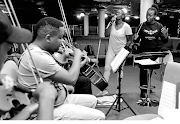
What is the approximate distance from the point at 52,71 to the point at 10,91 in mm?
788

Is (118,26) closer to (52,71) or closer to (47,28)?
(47,28)

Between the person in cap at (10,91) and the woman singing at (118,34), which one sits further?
the woman singing at (118,34)

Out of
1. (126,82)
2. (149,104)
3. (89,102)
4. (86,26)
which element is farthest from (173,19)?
(89,102)

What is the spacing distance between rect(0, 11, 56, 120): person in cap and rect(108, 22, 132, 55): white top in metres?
2.99

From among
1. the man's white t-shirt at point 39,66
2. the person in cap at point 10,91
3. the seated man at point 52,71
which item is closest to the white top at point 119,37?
the seated man at point 52,71

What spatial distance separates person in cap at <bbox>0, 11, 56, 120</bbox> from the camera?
73cm

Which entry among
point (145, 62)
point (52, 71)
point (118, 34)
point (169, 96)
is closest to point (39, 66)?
point (52, 71)

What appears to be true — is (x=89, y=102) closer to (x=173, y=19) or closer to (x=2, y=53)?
(x=2, y=53)

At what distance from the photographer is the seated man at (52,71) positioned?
5.24 feet

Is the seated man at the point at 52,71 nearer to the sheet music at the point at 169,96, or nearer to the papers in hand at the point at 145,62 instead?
the sheet music at the point at 169,96

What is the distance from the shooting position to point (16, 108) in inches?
38.4

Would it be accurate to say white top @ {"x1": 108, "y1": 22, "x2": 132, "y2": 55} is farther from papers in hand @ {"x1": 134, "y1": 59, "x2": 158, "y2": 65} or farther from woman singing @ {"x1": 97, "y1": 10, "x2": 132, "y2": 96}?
papers in hand @ {"x1": 134, "y1": 59, "x2": 158, "y2": 65}

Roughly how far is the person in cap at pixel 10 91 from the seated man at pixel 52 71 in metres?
0.51

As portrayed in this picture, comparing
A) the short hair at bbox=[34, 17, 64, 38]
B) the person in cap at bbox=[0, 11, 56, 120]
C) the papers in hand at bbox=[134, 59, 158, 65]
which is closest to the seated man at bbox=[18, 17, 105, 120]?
the short hair at bbox=[34, 17, 64, 38]
